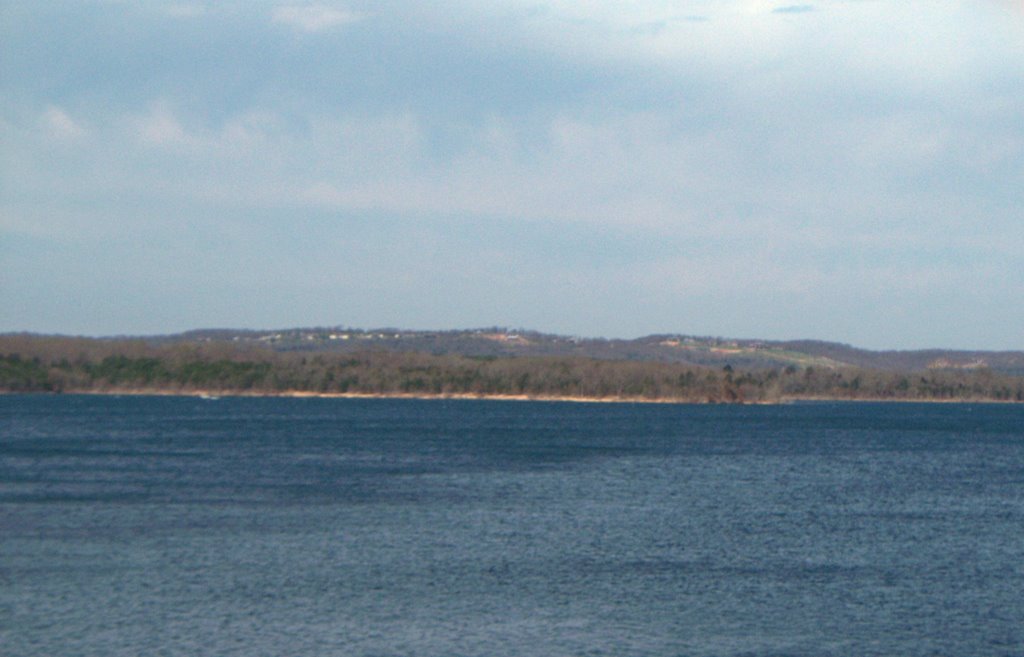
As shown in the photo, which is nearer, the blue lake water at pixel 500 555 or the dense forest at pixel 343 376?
the blue lake water at pixel 500 555

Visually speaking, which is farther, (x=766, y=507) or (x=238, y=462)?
(x=238, y=462)

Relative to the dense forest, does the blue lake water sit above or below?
below

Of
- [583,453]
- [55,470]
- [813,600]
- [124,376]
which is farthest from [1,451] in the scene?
[124,376]

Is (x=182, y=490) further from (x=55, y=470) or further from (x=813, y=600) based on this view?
(x=813, y=600)

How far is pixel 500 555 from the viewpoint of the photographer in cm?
3369

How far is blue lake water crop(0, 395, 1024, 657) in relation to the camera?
24.0 m

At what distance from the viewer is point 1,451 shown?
236 ft

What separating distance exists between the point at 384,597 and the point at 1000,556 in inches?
735

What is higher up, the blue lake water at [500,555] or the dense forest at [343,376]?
the dense forest at [343,376]

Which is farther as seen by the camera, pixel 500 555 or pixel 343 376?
pixel 343 376

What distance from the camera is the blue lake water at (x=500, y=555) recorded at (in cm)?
2402

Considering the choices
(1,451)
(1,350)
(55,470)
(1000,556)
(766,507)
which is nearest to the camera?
(1000,556)

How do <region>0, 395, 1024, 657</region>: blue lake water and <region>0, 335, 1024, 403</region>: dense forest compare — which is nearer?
<region>0, 395, 1024, 657</region>: blue lake water

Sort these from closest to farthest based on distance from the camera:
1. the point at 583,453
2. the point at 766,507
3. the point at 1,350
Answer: the point at 766,507 → the point at 583,453 → the point at 1,350
